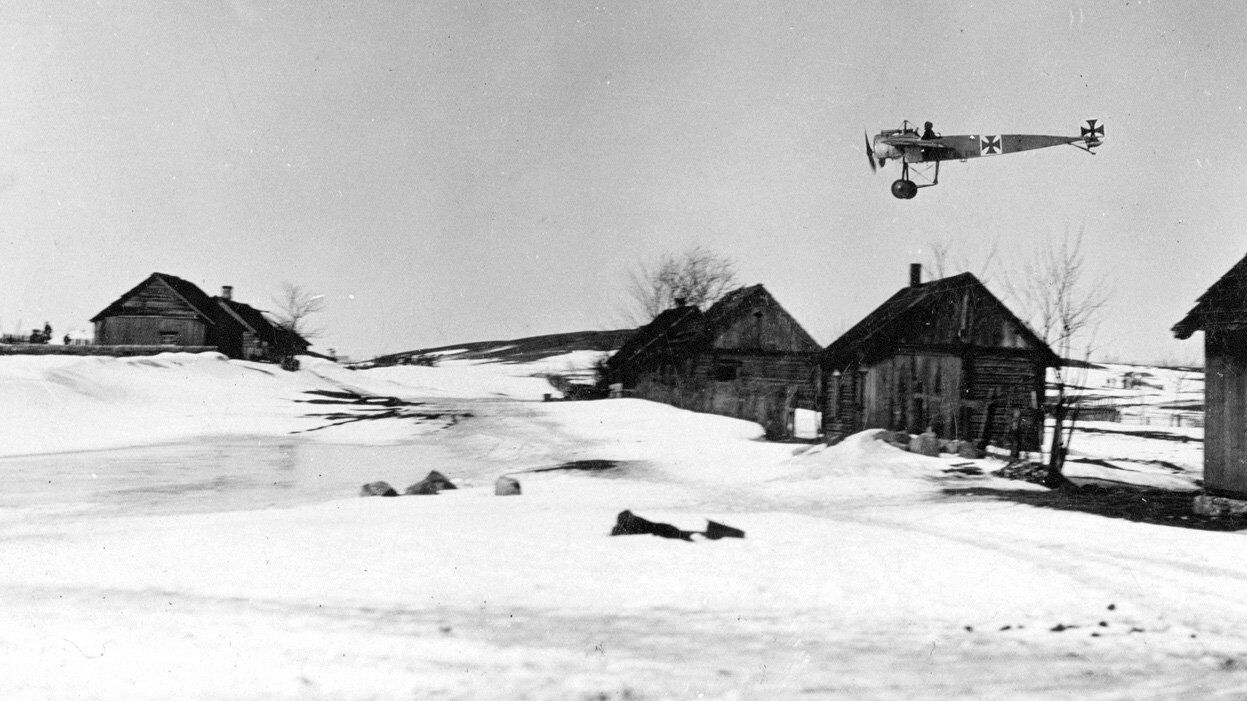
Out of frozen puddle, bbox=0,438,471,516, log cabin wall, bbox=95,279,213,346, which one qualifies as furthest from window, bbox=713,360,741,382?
log cabin wall, bbox=95,279,213,346

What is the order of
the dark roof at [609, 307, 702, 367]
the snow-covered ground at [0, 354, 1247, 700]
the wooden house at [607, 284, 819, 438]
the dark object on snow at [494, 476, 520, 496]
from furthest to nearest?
1. the wooden house at [607, 284, 819, 438]
2. the dark roof at [609, 307, 702, 367]
3. the dark object on snow at [494, 476, 520, 496]
4. the snow-covered ground at [0, 354, 1247, 700]

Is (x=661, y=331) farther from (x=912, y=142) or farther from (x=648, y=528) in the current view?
(x=648, y=528)

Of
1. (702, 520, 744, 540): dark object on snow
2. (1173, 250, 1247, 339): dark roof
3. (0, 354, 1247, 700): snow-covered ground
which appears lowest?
(0, 354, 1247, 700): snow-covered ground

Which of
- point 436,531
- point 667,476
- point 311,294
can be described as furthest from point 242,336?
point 436,531

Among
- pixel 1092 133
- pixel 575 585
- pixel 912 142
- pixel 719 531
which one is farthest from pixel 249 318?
pixel 1092 133

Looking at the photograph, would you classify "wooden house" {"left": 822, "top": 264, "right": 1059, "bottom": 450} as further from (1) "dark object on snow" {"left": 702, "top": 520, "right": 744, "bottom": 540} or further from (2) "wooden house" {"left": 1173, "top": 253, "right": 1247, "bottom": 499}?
(1) "dark object on snow" {"left": 702, "top": 520, "right": 744, "bottom": 540}

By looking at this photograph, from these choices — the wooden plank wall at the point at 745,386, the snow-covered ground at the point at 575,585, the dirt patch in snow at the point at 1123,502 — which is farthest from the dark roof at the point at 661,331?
the dirt patch in snow at the point at 1123,502

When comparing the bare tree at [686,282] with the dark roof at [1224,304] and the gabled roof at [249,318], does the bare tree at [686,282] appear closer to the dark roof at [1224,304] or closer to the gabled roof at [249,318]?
the dark roof at [1224,304]
